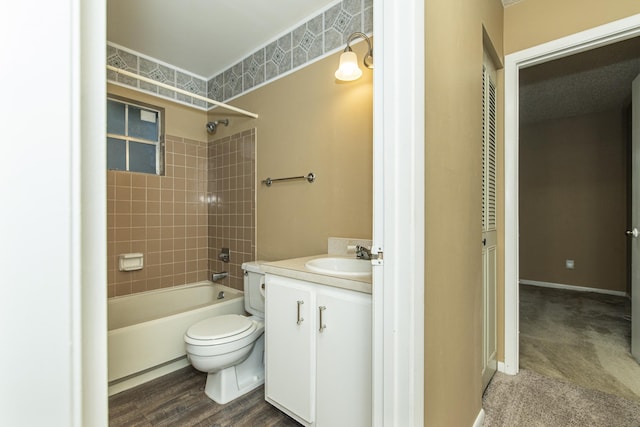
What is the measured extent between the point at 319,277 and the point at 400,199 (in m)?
0.60

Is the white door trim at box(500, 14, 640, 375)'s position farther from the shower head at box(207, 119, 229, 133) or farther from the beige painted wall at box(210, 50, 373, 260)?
the shower head at box(207, 119, 229, 133)

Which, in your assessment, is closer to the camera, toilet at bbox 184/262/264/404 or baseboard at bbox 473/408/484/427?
baseboard at bbox 473/408/484/427

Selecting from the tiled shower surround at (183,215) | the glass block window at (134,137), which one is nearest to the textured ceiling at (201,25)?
the glass block window at (134,137)

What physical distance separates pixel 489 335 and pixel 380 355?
4.27 feet

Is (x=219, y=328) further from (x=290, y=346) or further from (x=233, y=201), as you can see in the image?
(x=233, y=201)

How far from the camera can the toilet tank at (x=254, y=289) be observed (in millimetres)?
2123

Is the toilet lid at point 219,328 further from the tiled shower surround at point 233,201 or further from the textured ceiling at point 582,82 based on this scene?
the textured ceiling at point 582,82

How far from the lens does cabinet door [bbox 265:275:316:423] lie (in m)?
1.37

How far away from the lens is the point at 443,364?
1.09 metres

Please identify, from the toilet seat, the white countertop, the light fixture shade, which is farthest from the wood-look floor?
the light fixture shade

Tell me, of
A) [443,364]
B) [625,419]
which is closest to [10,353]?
[443,364]

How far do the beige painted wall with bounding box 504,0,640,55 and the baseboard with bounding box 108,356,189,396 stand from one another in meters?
3.17

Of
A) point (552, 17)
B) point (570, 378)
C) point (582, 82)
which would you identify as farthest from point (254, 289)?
point (582, 82)

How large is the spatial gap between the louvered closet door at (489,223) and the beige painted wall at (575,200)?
3.17 m
